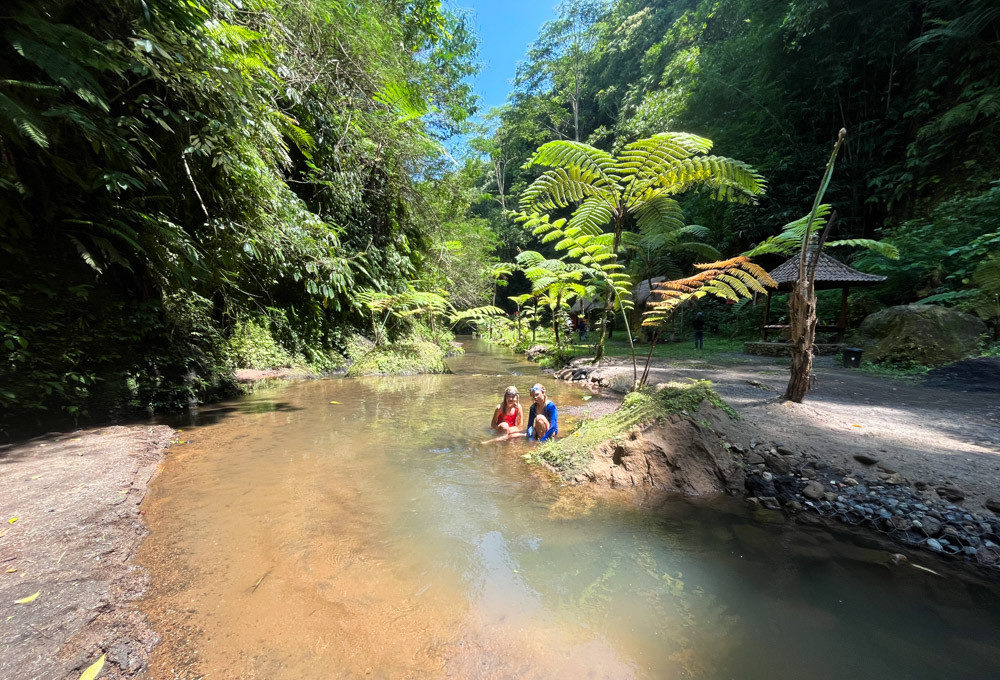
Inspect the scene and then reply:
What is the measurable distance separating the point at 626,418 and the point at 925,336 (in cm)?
682

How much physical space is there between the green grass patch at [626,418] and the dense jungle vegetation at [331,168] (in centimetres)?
367

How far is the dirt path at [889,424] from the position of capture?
Result: 268 centimetres

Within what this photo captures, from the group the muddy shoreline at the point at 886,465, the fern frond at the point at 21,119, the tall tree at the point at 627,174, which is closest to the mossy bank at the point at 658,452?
the muddy shoreline at the point at 886,465

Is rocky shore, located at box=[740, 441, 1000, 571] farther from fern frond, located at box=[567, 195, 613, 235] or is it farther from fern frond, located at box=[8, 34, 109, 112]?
fern frond, located at box=[8, 34, 109, 112]

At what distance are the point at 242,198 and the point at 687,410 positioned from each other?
5.70 metres

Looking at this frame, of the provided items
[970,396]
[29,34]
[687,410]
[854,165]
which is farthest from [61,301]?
[854,165]

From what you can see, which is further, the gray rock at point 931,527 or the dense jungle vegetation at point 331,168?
the dense jungle vegetation at point 331,168

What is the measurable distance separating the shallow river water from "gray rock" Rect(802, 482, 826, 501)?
13.7 inches

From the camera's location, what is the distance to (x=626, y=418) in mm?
3500

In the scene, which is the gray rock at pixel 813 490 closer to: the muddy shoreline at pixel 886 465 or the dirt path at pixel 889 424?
the muddy shoreline at pixel 886 465

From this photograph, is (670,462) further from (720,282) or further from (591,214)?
(591,214)

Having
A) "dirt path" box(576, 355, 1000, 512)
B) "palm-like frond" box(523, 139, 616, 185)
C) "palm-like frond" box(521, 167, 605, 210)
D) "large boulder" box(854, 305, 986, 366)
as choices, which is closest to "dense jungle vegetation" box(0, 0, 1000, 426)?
"large boulder" box(854, 305, 986, 366)

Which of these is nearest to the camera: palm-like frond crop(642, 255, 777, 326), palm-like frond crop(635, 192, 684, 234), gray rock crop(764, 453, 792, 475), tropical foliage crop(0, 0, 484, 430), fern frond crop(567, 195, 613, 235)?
gray rock crop(764, 453, 792, 475)

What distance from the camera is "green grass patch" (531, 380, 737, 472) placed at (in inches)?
130
